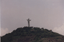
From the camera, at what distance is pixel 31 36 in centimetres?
6122

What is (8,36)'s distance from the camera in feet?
204

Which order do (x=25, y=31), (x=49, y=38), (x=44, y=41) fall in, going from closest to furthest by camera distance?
(x=44, y=41) < (x=49, y=38) < (x=25, y=31)

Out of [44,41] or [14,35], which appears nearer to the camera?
[44,41]

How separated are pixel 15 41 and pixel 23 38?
4900 millimetres

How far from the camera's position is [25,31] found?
6450 cm

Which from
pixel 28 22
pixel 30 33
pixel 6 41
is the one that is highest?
pixel 28 22

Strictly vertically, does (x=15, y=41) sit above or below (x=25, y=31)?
below

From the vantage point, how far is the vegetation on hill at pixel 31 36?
192 feet

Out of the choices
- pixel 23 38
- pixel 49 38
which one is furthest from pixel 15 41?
pixel 49 38

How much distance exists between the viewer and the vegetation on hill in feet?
192

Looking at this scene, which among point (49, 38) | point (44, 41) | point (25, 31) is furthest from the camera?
point (25, 31)

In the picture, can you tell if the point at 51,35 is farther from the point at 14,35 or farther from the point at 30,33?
the point at 14,35

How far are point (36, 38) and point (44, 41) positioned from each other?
5577mm

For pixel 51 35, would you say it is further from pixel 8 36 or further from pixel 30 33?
pixel 8 36
